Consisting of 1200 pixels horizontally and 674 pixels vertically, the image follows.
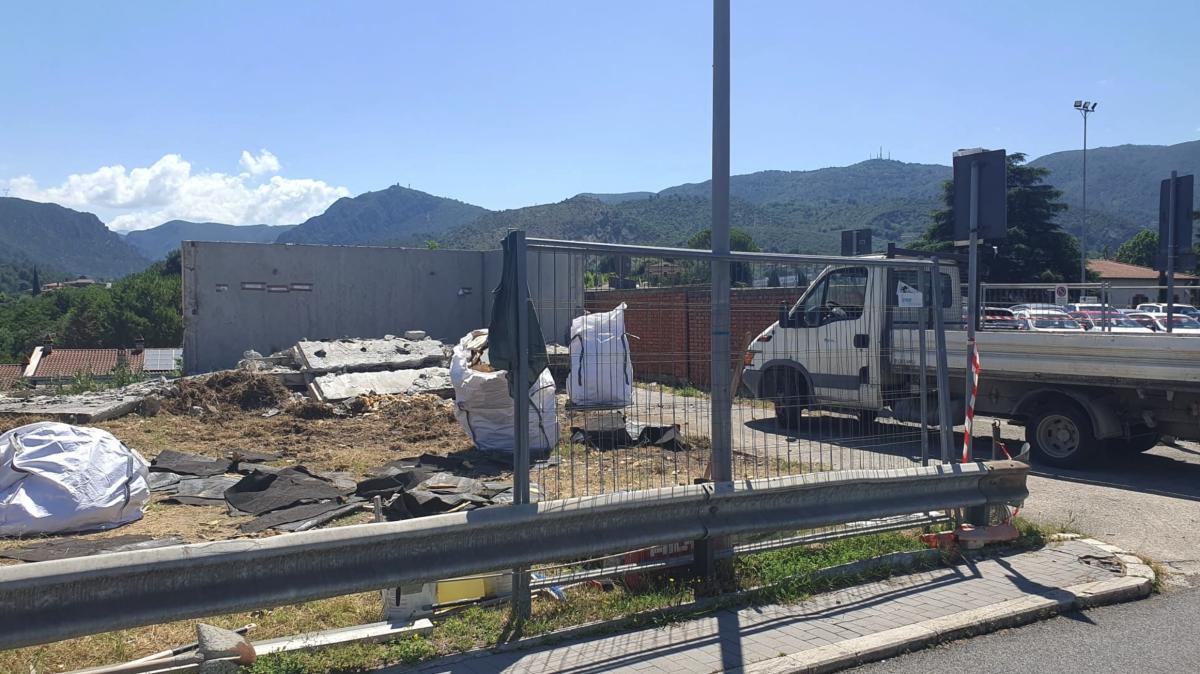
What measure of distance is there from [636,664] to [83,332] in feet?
257

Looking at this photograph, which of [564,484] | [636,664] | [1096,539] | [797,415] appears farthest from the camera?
[564,484]

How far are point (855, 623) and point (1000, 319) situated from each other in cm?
825

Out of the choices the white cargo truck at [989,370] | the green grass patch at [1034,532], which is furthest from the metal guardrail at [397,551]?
the white cargo truck at [989,370]

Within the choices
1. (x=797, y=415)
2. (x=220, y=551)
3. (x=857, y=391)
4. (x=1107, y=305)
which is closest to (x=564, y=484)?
(x=797, y=415)

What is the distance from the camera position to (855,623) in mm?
5312

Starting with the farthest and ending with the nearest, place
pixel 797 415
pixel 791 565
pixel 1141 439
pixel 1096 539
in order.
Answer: pixel 1141 439 < pixel 797 415 < pixel 1096 539 < pixel 791 565

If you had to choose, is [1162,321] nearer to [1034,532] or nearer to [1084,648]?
[1034,532]

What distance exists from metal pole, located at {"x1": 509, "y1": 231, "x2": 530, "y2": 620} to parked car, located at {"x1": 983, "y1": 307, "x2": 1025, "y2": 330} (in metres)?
8.91

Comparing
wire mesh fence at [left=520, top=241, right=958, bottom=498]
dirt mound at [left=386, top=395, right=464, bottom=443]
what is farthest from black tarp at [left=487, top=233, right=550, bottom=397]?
dirt mound at [left=386, top=395, right=464, bottom=443]

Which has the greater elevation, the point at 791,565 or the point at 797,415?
the point at 797,415

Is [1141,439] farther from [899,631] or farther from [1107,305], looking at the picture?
[899,631]

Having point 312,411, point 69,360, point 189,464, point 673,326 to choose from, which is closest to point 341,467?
point 189,464

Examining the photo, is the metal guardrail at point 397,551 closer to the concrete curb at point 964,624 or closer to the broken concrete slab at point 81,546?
the concrete curb at point 964,624

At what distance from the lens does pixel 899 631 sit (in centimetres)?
515
